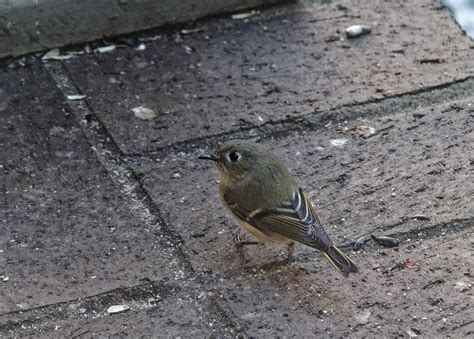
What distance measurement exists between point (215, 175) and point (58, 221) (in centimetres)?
60

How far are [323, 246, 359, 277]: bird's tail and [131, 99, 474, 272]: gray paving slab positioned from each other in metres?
0.12

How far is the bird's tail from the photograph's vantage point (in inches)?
118

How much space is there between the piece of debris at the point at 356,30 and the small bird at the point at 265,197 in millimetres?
1057

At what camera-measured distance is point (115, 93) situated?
3.87 meters

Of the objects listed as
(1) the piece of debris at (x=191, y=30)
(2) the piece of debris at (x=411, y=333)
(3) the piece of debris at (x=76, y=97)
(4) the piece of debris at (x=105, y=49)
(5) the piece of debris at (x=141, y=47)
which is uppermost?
(1) the piece of debris at (x=191, y=30)

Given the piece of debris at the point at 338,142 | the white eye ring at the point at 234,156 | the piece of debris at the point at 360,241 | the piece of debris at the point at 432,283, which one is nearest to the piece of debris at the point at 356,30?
the piece of debris at the point at 338,142

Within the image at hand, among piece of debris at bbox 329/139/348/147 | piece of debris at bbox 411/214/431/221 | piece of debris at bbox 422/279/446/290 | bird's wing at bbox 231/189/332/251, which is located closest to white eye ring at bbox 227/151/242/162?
bird's wing at bbox 231/189/332/251

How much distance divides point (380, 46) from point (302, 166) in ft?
2.91

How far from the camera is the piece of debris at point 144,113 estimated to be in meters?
3.75

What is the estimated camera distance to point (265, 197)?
3.30 meters

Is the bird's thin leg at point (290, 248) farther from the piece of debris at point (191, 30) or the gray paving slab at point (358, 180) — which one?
the piece of debris at point (191, 30)

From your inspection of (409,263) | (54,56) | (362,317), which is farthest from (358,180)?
(54,56)

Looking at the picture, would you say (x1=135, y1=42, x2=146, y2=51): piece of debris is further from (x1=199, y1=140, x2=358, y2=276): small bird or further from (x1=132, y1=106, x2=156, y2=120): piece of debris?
(x1=199, y1=140, x2=358, y2=276): small bird

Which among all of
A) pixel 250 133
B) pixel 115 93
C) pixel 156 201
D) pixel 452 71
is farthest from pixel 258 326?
pixel 452 71
